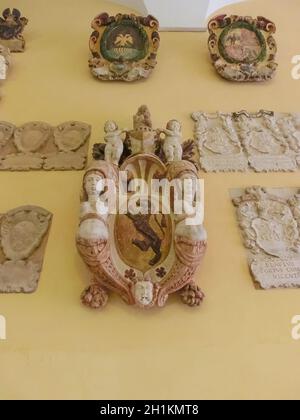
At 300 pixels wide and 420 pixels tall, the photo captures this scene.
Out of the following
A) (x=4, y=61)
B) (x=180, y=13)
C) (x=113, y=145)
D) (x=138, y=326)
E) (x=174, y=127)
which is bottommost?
(x=138, y=326)

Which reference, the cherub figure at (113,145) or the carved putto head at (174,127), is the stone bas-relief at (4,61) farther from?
the carved putto head at (174,127)

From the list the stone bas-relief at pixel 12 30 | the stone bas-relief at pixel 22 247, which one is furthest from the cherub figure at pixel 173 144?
the stone bas-relief at pixel 12 30

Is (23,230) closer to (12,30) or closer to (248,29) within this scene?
(12,30)

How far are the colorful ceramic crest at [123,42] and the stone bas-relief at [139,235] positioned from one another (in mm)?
907

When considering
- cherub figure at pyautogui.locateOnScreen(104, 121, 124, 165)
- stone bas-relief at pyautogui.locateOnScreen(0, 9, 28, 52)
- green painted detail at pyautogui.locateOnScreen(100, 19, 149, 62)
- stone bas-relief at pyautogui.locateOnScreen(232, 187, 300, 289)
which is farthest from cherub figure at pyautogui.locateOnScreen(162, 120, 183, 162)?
stone bas-relief at pyautogui.locateOnScreen(0, 9, 28, 52)

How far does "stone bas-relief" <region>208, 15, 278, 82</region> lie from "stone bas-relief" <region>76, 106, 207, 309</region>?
1.04m

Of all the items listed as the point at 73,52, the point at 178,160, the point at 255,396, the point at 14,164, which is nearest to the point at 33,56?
the point at 73,52

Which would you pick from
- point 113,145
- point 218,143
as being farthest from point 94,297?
point 218,143

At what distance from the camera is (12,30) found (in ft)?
11.8

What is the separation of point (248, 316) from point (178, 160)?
0.89 metres

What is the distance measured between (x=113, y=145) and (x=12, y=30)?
1579 mm

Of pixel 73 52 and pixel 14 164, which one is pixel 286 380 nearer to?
pixel 14 164

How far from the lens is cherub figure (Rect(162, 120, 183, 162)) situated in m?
2.63
